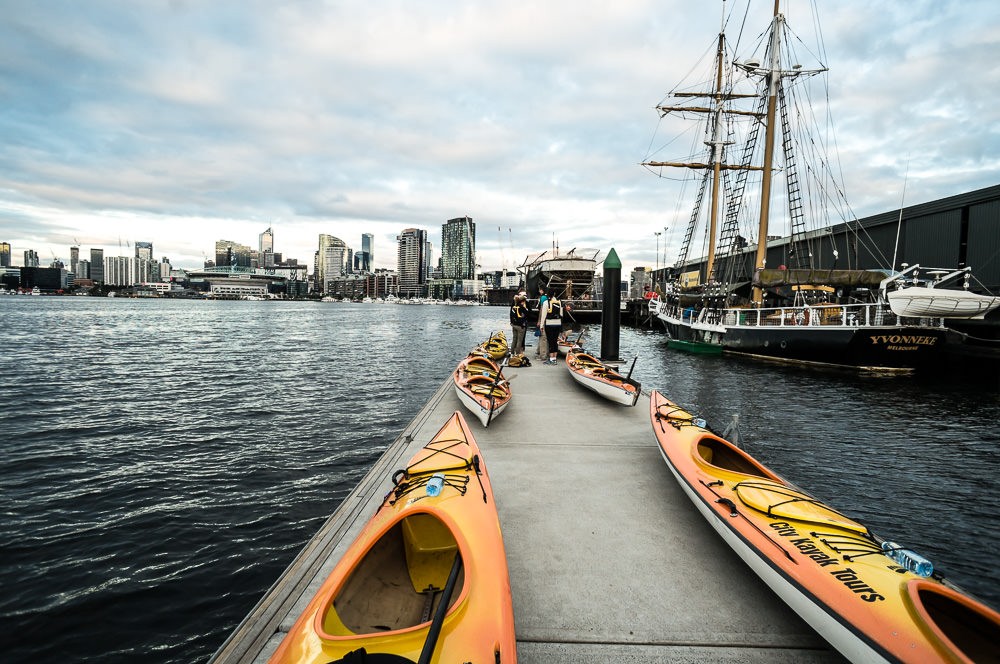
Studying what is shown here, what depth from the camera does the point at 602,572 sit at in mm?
4754

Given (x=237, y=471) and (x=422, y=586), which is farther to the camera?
(x=237, y=471)

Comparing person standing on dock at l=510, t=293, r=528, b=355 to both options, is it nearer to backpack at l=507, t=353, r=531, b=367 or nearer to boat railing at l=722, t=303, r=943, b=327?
backpack at l=507, t=353, r=531, b=367

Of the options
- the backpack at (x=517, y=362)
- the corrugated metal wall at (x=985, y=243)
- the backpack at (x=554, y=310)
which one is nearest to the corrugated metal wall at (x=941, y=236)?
the corrugated metal wall at (x=985, y=243)

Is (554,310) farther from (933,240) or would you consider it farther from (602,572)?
(933,240)

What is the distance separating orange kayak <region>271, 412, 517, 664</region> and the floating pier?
2.23 feet

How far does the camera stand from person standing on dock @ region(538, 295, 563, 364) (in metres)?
18.3

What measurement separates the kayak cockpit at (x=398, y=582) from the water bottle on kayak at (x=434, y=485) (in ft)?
0.71

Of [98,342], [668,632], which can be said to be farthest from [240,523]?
[98,342]

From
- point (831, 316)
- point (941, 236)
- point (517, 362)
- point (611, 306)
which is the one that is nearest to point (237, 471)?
point (517, 362)

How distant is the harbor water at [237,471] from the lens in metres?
5.94

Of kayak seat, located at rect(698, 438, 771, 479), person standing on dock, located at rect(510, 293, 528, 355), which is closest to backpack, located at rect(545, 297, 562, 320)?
person standing on dock, located at rect(510, 293, 528, 355)

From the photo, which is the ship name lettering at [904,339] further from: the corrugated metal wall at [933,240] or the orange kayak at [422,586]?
the orange kayak at [422,586]

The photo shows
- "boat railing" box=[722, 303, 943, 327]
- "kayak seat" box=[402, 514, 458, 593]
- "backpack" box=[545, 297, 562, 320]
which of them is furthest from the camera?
"boat railing" box=[722, 303, 943, 327]

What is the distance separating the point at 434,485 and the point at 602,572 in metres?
1.88
